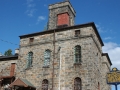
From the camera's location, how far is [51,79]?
19.4 m

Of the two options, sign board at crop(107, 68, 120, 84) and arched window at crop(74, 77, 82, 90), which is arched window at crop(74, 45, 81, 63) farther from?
sign board at crop(107, 68, 120, 84)

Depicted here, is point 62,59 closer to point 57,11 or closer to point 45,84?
point 45,84

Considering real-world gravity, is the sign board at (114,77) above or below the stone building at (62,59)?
below

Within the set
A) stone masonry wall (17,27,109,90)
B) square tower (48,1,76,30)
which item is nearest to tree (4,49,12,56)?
square tower (48,1,76,30)

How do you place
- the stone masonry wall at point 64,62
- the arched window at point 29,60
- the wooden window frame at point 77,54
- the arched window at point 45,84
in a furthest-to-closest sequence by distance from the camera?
the arched window at point 29,60, the arched window at point 45,84, the wooden window frame at point 77,54, the stone masonry wall at point 64,62

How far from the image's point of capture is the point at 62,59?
19688 millimetres

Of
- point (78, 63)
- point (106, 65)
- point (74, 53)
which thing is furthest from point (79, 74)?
point (106, 65)

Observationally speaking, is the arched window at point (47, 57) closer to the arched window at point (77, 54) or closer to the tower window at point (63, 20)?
the arched window at point (77, 54)

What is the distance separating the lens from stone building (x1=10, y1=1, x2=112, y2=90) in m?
18.4

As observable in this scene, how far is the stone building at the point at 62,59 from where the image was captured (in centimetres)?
1839

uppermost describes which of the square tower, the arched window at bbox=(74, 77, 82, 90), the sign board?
the square tower

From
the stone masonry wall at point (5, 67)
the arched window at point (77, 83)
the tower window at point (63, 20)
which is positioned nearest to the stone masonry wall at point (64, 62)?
the arched window at point (77, 83)

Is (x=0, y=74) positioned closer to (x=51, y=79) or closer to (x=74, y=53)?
(x=51, y=79)

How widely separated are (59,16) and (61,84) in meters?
9.41
